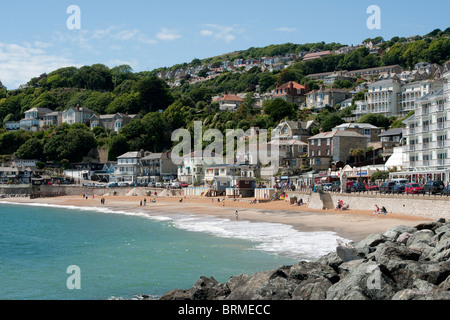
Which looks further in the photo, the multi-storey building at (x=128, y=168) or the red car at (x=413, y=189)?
the multi-storey building at (x=128, y=168)

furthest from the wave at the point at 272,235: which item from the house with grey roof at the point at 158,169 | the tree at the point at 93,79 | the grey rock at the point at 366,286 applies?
the tree at the point at 93,79

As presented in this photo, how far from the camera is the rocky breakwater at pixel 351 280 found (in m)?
13.2

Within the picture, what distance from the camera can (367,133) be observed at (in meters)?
77.6

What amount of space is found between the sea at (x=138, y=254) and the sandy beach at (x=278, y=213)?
6.49 ft

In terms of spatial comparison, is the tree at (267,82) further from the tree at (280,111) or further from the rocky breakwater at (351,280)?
the rocky breakwater at (351,280)

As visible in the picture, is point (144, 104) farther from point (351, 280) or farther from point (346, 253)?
point (351, 280)

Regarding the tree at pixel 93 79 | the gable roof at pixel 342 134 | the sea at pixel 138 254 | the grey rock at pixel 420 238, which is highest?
the tree at pixel 93 79

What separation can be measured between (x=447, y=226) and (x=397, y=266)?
7.93 metres

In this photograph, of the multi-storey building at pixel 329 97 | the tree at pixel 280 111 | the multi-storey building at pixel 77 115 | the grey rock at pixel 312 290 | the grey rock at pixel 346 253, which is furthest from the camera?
the multi-storey building at pixel 77 115

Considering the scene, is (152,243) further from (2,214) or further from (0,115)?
(0,115)

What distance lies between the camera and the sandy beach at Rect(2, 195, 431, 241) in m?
32.4

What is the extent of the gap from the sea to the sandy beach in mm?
1978
